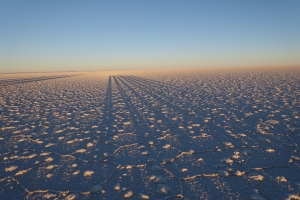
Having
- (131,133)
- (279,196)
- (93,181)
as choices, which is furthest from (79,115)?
(279,196)

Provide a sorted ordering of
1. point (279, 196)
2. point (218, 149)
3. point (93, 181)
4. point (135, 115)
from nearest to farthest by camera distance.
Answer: point (279, 196) → point (93, 181) → point (218, 149) → point (135, 115)

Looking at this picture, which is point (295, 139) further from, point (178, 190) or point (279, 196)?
point (178, 190)

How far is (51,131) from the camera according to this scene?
3645 mm

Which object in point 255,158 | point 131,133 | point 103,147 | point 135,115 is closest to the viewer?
point 255,158

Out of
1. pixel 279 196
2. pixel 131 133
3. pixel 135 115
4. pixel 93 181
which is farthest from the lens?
pixel 135 115

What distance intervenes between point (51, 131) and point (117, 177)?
7.35 feet

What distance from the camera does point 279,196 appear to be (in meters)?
1.68

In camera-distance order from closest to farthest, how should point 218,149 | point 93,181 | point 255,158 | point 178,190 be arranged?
1. point 178,190
2. point 93,181
3. point 255,158
4. point 218,149

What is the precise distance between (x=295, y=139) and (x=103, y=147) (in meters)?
3.02

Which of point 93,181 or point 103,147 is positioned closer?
point 93,181

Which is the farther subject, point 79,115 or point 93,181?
point 79,115

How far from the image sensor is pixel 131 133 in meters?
3.49

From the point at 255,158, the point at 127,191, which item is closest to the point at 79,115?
the point at 127,191

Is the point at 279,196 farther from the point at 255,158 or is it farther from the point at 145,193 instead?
the point at 145,193
